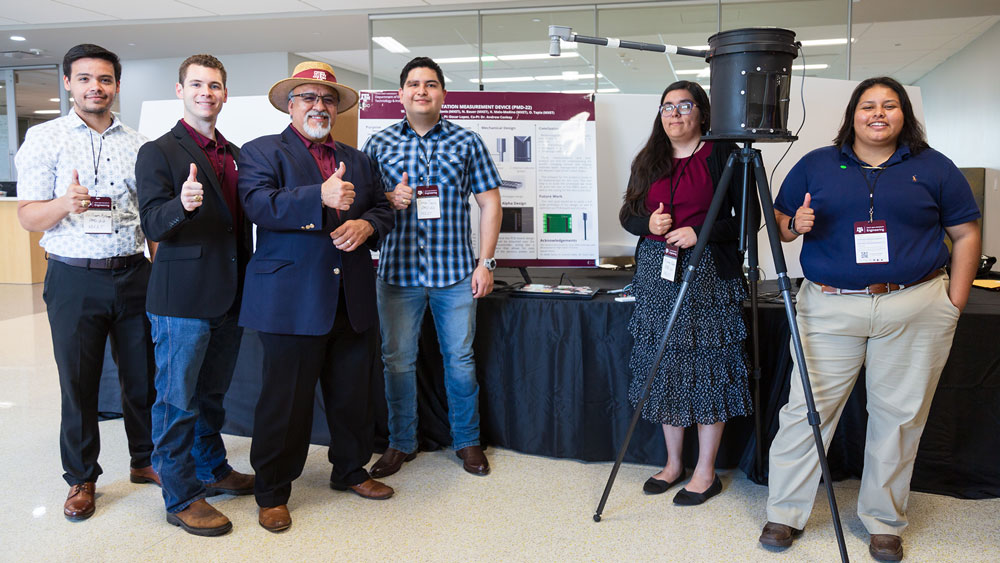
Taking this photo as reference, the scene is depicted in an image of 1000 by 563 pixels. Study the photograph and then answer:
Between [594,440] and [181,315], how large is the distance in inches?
66.1

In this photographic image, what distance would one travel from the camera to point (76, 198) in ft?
7.54

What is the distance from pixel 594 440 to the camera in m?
2.99

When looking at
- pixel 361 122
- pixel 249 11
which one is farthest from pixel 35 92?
pixel 361 122

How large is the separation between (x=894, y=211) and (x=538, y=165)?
1769 mm

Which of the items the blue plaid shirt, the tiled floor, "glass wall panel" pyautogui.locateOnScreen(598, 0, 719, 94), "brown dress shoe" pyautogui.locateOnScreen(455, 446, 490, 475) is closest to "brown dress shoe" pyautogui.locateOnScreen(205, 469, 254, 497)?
the tiled floor

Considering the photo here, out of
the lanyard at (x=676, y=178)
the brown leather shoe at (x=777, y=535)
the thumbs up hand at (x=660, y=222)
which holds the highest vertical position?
the lanyard at (x=676, y=178)

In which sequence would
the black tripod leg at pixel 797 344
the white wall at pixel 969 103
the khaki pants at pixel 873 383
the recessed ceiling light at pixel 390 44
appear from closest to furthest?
the black tripod leg at pixel 797 344, the khaki pants at pixel 873 383, the recessed ceiling light at pixel 390 44, the white wall at pixel 969 103

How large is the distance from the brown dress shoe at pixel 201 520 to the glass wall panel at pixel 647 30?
18.9 feet

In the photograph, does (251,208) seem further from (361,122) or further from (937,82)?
(937,82)

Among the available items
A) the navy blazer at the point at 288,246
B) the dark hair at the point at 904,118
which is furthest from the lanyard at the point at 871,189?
the navy blazer at the point at 288,246

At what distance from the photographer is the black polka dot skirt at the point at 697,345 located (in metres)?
2.47

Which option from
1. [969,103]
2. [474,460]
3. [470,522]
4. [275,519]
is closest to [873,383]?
[470,522]

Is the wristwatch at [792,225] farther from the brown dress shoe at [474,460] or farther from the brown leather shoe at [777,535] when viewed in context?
the brown dress shoe at [474,460]

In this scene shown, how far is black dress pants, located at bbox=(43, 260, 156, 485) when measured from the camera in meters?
2.43
